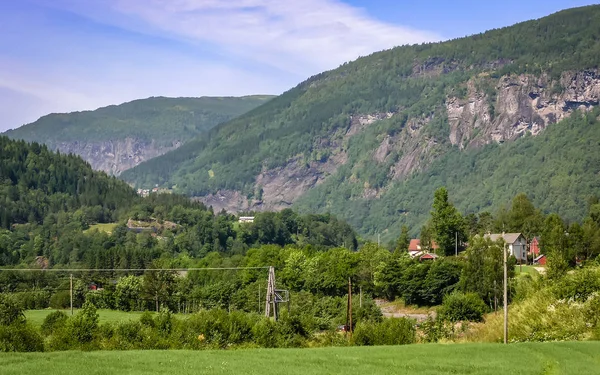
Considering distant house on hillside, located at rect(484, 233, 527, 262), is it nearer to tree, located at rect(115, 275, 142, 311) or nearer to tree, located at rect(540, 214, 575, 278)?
tree, located at rect(540, 214, 575, 278)

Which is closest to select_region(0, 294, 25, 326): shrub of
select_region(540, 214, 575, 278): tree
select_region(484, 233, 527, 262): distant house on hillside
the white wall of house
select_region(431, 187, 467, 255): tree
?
select_region(540, 214, 575, 278): tree

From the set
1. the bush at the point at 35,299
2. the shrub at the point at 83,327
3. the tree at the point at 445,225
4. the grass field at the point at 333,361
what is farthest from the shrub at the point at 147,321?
the tree at the point at 445,225

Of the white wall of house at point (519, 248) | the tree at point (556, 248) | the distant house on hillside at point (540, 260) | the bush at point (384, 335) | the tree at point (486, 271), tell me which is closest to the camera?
the bush at point (384, 335)

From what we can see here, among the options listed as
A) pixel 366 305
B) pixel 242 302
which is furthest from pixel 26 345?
pixel 242 302

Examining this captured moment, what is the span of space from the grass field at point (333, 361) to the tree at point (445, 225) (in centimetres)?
9189

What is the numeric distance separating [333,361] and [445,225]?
4001 inches

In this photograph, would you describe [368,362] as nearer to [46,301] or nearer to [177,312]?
[177,312]

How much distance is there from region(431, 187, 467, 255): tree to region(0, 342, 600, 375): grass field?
301 ft

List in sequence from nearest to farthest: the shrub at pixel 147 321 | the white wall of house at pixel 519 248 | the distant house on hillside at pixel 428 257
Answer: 1. the shrub at pixel 147 321
2. the distant house on hillside at pixel 428 257
3. the white wall of house at pixel 519 248

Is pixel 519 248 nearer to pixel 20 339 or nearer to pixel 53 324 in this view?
pixel 53 324

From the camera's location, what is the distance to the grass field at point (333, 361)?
2000 inches

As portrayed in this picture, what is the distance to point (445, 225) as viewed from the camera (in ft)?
508

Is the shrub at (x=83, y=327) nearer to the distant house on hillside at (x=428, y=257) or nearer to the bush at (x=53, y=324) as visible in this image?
the bush at (x=53, y=324)

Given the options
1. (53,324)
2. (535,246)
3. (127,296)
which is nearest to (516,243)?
(535,246)
